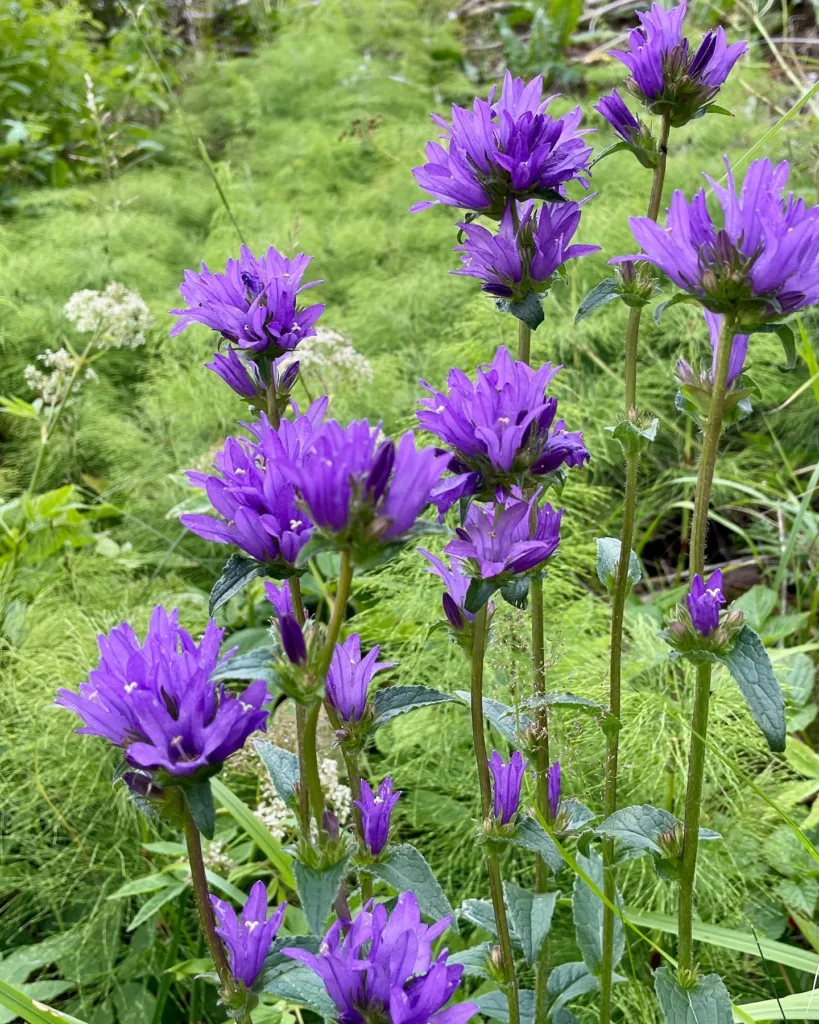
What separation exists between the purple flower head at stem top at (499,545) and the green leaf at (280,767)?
264 millimetres

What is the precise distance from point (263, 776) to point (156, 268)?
6.80 ft

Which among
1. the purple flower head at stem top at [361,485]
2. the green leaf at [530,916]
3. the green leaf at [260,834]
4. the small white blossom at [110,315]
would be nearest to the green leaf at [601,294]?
the purple flower head at stem top at [361,485]

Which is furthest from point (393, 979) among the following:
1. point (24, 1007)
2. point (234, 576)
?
point (24, 1007)

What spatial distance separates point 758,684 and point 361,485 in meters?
0.41

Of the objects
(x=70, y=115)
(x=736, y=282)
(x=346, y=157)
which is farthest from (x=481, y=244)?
(x=70, y=115)

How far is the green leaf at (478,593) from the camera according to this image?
688mm

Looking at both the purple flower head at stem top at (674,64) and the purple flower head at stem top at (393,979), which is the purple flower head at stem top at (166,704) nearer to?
the purple flower head at stem top at (393,979)

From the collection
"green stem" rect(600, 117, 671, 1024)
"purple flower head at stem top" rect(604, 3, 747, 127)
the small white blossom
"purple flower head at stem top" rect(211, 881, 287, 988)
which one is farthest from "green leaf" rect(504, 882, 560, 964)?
the small white blossom

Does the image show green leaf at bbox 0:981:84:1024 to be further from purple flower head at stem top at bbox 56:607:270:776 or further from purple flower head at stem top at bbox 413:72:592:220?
purple flower head at stem top at bbox 413:72:592:220

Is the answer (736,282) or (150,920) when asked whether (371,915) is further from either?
(150,920)

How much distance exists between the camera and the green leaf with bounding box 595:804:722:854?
81cm

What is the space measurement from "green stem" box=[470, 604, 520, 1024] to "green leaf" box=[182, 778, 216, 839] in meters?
0.24

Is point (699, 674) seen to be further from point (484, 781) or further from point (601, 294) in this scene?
point (601, 294)

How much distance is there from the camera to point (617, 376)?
211 centimetres
